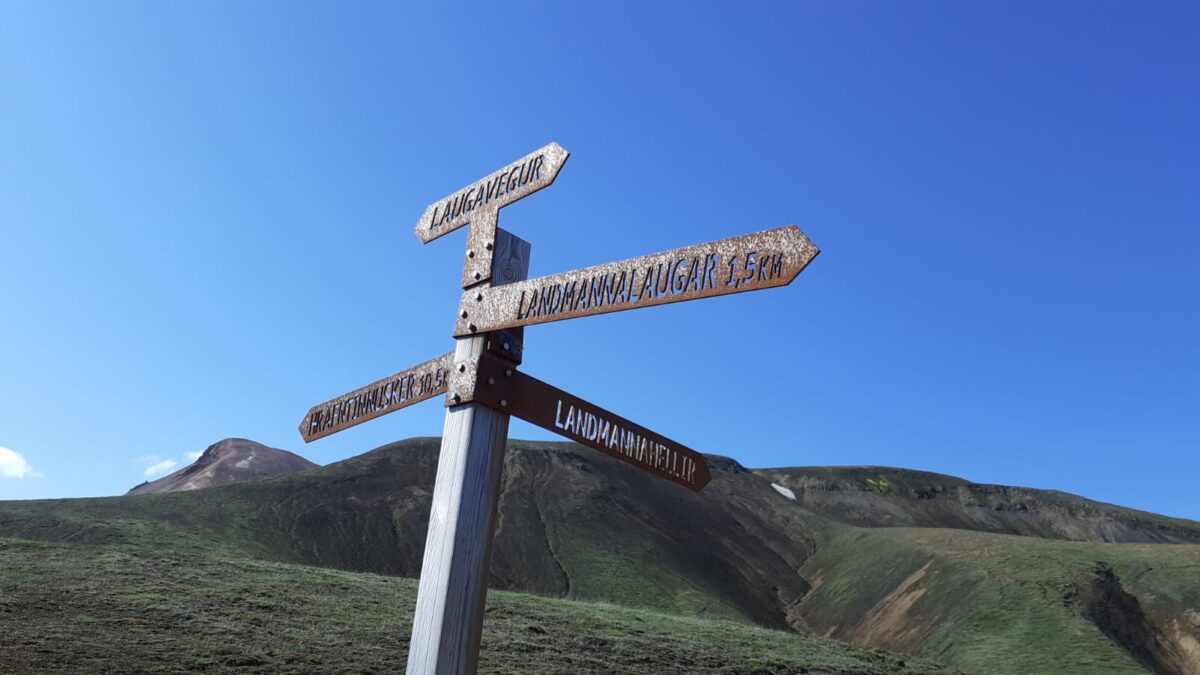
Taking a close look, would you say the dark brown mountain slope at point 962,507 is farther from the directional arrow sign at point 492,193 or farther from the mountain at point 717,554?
the directional arrow sign at point 492,193

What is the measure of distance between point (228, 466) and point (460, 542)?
11246 cm

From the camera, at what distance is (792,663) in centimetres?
2169

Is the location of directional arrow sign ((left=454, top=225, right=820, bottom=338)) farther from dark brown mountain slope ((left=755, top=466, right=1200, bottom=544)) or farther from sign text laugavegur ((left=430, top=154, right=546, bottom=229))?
dark brown mountain slope ((left=755, top=466, right=1200, bottom=544))

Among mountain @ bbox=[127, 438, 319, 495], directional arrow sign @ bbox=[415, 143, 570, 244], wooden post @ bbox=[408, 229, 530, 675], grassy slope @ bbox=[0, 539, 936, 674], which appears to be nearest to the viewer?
wooden post @ bbox=[408, 229, 530, 675]

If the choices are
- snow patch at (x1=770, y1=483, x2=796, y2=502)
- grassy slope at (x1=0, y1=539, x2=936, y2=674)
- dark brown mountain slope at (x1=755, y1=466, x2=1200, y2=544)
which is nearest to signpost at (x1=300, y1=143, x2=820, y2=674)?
grassy slope at (x1=0, y1=539, x2=936, y2=674)

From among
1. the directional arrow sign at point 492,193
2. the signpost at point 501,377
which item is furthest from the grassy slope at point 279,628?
the signpost at point 501,377

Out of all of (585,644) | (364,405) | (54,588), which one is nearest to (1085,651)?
(585,644)

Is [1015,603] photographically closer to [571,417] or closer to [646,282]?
[571,417]

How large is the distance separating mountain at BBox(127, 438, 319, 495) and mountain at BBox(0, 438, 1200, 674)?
40.9 meters

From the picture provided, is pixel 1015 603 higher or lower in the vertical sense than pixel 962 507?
lower

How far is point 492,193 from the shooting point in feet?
16.2

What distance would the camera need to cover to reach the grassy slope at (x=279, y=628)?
48.6 ft

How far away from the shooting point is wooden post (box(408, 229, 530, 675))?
405 centimetres

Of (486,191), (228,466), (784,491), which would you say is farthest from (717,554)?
(228,466)
